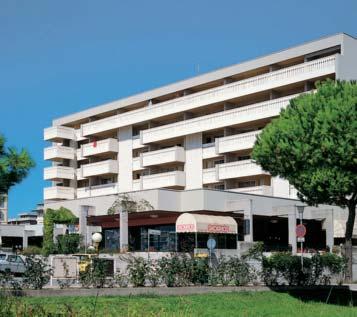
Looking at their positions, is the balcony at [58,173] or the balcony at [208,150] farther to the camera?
the balcony at [58,173]

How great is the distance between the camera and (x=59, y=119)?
253 ft

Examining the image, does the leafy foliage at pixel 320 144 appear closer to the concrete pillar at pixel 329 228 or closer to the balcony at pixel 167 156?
the concrete pillar at pixel 329 228

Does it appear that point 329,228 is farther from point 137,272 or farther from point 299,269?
point 137,272

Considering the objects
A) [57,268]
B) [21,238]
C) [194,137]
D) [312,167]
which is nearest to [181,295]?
[57,268]

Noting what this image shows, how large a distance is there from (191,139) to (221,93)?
6.01 metres

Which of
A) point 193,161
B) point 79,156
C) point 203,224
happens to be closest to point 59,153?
point 79,156

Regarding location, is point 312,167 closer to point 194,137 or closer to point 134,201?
point 134,201

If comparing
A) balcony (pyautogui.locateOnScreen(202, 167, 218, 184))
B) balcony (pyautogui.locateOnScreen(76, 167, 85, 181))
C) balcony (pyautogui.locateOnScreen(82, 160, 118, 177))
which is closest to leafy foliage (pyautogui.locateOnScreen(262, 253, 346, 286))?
balcony (pyautogui.locateOnScreen(202, 167, 218, 184))

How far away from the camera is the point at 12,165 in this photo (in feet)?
56.9

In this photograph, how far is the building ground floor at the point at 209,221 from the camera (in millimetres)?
44781

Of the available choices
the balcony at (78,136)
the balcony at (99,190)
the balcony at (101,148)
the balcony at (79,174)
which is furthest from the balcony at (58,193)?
the balcony at (78,136)

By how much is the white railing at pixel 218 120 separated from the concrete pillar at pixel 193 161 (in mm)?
1142

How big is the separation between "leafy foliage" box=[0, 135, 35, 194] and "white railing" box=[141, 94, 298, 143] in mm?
32993

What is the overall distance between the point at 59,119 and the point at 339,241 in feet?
128
